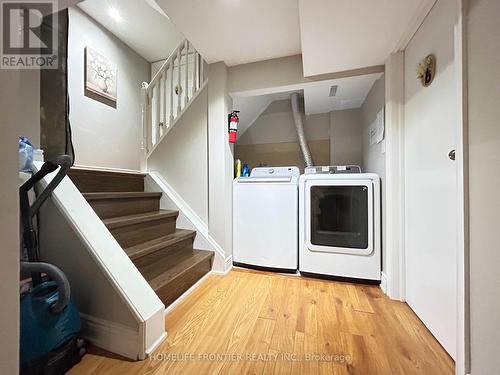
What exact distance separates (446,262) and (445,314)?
0.87ft

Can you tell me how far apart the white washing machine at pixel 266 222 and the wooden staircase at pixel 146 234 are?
1.24 feet

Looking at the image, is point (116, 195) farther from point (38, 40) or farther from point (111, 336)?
point (38, 40)

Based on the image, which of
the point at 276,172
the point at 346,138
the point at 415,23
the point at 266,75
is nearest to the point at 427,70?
the point at 415,23

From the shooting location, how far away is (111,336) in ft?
3.35

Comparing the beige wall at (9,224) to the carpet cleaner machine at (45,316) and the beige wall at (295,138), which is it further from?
the beige wall at (295,138)

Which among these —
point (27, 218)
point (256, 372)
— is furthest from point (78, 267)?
point (256, 372)

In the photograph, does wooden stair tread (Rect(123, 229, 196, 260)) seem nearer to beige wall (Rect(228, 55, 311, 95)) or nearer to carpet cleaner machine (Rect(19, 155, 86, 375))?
carpet cleaner machine (Rect(19, 155, 86, 375))

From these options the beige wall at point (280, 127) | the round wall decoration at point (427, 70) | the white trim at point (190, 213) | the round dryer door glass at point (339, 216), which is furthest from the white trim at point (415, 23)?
the white trim at point (190, 213)

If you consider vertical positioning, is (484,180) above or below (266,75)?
below

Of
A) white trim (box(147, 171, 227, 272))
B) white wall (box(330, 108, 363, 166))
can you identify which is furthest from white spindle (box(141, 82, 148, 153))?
white wall (box(330, 108, 363, 166))

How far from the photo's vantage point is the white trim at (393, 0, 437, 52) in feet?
3.72

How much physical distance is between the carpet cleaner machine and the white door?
1.74 metres

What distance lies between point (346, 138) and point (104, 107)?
123 inches

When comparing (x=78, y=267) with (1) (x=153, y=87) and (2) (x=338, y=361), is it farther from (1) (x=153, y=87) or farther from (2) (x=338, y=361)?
(1) (x=153, y=87)
